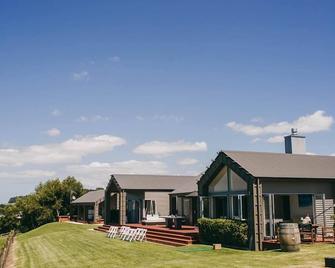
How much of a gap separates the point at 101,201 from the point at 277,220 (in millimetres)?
32031

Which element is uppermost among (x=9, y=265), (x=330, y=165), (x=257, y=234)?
(x=330, y=165)

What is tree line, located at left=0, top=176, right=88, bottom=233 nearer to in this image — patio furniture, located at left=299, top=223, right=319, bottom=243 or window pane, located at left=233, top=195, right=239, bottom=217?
window pane, located at left=233, top=195, right=239, bottom=217

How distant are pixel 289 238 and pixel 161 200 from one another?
2358 cm

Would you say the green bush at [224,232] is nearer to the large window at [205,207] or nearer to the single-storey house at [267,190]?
the single-storey house at [267,190]

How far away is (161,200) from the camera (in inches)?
1666

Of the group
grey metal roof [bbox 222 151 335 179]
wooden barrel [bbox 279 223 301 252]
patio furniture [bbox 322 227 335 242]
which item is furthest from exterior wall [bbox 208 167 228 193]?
wooden barrel [bbox 279 223 301 252]

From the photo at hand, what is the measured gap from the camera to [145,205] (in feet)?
140

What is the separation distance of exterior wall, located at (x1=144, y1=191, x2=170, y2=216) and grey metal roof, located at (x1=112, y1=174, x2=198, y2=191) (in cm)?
66

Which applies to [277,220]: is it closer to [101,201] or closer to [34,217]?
[101,201]

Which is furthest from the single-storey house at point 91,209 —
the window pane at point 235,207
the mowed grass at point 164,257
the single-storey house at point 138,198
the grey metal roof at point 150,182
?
the window pane at point 235,207

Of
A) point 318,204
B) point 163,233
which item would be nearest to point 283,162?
point 318,204

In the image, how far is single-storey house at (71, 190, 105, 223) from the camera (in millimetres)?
52375

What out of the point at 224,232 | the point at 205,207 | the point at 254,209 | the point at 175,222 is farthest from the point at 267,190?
the point at 175,222

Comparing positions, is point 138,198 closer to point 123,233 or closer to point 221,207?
point 123,233
